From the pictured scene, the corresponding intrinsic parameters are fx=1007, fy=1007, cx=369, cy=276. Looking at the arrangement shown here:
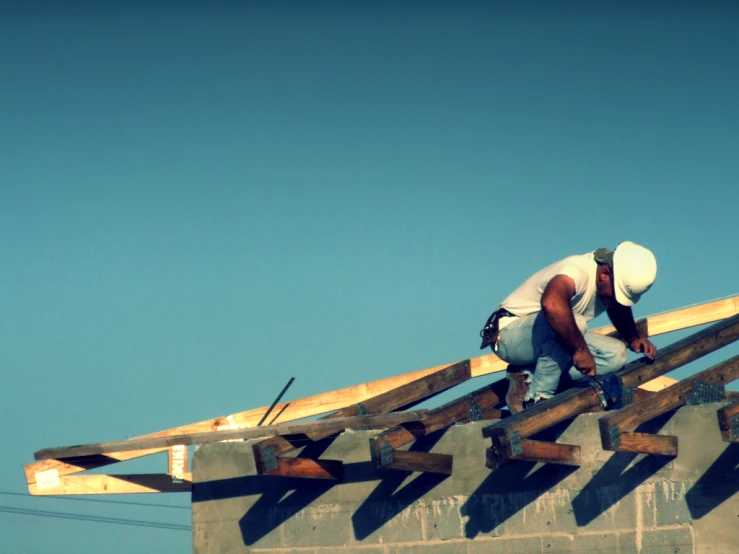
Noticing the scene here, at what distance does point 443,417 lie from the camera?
8039 mm

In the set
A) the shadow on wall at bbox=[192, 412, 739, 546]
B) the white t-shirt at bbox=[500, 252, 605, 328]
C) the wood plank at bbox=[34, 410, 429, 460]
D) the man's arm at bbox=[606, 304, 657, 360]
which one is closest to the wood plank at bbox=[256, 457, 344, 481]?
the shadow on wall at bbox=[192, 412, 739, 546]

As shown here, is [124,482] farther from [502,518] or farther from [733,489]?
[733,489]

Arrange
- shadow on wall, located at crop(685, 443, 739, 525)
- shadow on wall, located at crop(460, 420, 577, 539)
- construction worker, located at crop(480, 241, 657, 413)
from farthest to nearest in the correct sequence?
shadow on wall, located at crop(460, 420, 577, 539) < construction worker, located at crop(480, 241, 657, 413) < shadow on wall, located at crop(685, 443, 739, 525)

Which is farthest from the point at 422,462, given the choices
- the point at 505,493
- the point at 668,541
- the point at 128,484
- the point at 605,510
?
the point at 128,484

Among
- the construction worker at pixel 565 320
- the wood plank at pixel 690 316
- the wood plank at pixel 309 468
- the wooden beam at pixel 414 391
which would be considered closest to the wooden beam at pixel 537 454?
the construction worker at pixel 565 320

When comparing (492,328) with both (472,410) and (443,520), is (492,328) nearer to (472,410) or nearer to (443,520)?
(472,410)

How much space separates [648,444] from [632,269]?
4.47 feet

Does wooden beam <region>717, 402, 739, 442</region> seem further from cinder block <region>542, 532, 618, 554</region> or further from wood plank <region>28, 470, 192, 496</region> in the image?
wood plank <region>28, 470, 192, 496</region>

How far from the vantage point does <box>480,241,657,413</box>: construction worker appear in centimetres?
743

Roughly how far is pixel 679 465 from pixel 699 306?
2.88 metres

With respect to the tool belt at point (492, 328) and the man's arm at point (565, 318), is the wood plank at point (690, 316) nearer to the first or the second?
the tool belt at point (492, 328)

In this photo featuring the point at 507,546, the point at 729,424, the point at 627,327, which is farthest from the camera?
the point at 627,327

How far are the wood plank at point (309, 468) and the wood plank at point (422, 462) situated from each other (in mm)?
861

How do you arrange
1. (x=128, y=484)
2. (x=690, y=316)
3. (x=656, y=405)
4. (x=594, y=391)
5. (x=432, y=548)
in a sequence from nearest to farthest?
(x=656, y=405), (x=594, y=391), (x=432, y=548), (x=128, y=484), (x=690, y=316)
